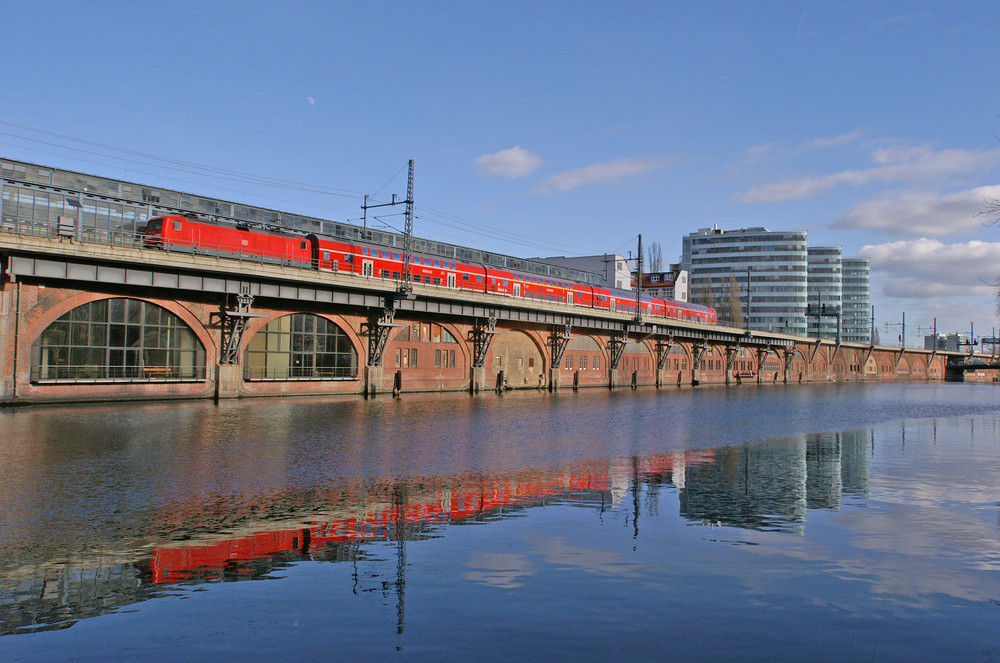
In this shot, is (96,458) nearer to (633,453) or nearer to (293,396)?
(633,453)

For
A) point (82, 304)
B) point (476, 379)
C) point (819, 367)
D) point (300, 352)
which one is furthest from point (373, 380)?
point (819, 367)

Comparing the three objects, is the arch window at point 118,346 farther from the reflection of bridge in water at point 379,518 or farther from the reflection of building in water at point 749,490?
the reflection of building in water at point 749,490

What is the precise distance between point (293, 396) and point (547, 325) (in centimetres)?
3040

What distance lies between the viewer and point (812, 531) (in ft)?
44.6

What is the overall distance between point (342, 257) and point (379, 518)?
38996 millimetres

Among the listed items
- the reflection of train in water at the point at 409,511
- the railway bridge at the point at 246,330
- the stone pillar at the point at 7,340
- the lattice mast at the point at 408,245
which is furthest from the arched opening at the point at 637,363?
the reflection of train in water at the point at 409,511

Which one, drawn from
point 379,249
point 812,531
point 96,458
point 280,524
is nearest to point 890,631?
point 812,531

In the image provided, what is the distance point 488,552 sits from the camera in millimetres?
11812

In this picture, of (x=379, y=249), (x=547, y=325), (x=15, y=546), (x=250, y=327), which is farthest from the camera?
(x=547, y=325)

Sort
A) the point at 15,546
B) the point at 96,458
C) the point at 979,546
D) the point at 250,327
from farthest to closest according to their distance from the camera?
the point at 250,327 → the point at 96,458 → the point at 979,546 → the point at 15,546

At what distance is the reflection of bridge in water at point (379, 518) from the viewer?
9867 millimetres

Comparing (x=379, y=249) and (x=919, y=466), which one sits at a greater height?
(x=379, y=249)

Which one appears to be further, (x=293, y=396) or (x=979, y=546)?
(x=293, y=396)

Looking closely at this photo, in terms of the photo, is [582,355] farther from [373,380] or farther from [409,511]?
[409,511]
